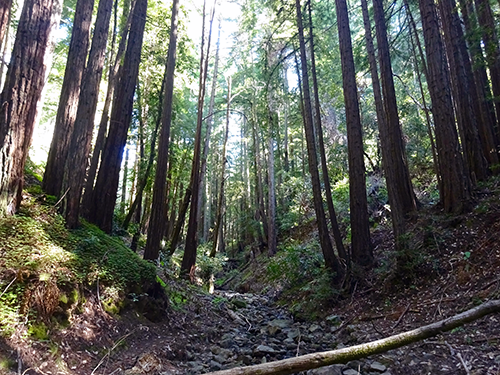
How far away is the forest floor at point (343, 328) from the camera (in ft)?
13.4

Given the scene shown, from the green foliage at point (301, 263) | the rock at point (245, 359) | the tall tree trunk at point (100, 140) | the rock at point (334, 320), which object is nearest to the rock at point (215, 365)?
the rock at point (245, 359)

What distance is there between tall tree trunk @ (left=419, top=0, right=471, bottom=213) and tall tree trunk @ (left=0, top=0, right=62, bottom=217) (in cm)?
807

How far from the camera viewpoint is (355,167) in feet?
29.3

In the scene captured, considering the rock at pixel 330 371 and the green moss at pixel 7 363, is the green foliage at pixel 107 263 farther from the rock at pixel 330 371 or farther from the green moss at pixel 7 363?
the rock at pixel 330 371

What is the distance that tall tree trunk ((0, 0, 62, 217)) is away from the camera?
15.4 ft

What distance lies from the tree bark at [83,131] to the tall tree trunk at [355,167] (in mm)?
6043

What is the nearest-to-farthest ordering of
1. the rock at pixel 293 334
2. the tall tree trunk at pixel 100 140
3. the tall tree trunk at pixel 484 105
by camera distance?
1. the rock at pixel 293 334
2. the tall tree trunk at pixel 100 140
3. the tall tree trunk at pixel 484 105

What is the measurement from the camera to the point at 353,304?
310 inches

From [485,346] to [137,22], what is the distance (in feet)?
31.8

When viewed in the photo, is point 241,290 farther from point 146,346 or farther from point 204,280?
point 146,346

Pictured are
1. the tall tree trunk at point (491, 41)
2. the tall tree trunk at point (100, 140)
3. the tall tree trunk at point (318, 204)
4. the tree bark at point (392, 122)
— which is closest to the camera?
the tall tree trunk at point (100, 140)

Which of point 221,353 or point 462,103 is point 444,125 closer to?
point 462,103

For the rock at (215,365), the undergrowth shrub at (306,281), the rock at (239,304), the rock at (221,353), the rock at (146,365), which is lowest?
the rock at (215,365)

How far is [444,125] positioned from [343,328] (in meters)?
5.17
